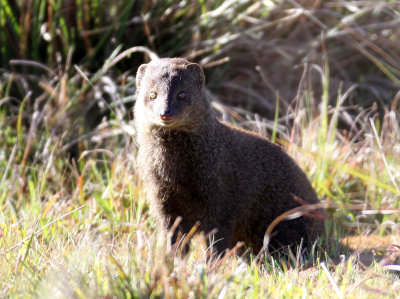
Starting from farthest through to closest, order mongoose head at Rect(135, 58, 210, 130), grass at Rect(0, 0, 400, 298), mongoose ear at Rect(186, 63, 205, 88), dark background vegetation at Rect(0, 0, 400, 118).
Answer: dark background vegetation at Rect(0, 0, 400, 118) < mongoose ear at Rect(186, 63, 205, 88) < mongoose head at Rect(135, 58, 210, 130) < grass at Rect(0, 0, 400, 298)

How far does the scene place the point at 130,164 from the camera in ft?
11.4

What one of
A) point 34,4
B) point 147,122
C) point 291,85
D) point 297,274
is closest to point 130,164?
point 147,122

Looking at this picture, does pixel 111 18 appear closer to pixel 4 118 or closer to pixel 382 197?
pixel 4 118

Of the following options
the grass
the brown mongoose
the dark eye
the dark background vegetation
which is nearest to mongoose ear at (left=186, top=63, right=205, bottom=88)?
the brown mongoose

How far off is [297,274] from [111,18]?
10.2 ft

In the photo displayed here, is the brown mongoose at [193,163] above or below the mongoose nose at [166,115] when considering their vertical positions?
below

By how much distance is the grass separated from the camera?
2098 millimetres

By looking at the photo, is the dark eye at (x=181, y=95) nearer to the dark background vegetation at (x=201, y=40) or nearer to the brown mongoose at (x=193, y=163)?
the brown mongoose at (x=193, y=163)

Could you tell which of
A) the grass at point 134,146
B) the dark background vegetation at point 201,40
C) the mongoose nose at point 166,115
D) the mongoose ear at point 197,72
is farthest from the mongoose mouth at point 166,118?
the dark background vegetation at point 201,40

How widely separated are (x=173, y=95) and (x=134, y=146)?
100 cm

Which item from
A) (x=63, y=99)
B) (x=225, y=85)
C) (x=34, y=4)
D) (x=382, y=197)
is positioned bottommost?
(x=382, y=197)

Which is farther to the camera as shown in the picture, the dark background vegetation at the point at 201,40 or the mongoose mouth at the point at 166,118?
the dark background vegetation at the point at 201,40

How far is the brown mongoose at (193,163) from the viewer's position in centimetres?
272

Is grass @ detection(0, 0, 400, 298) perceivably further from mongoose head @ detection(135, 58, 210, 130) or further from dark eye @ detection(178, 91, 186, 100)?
dark eye @ detection(178, 91, 186, 100)
